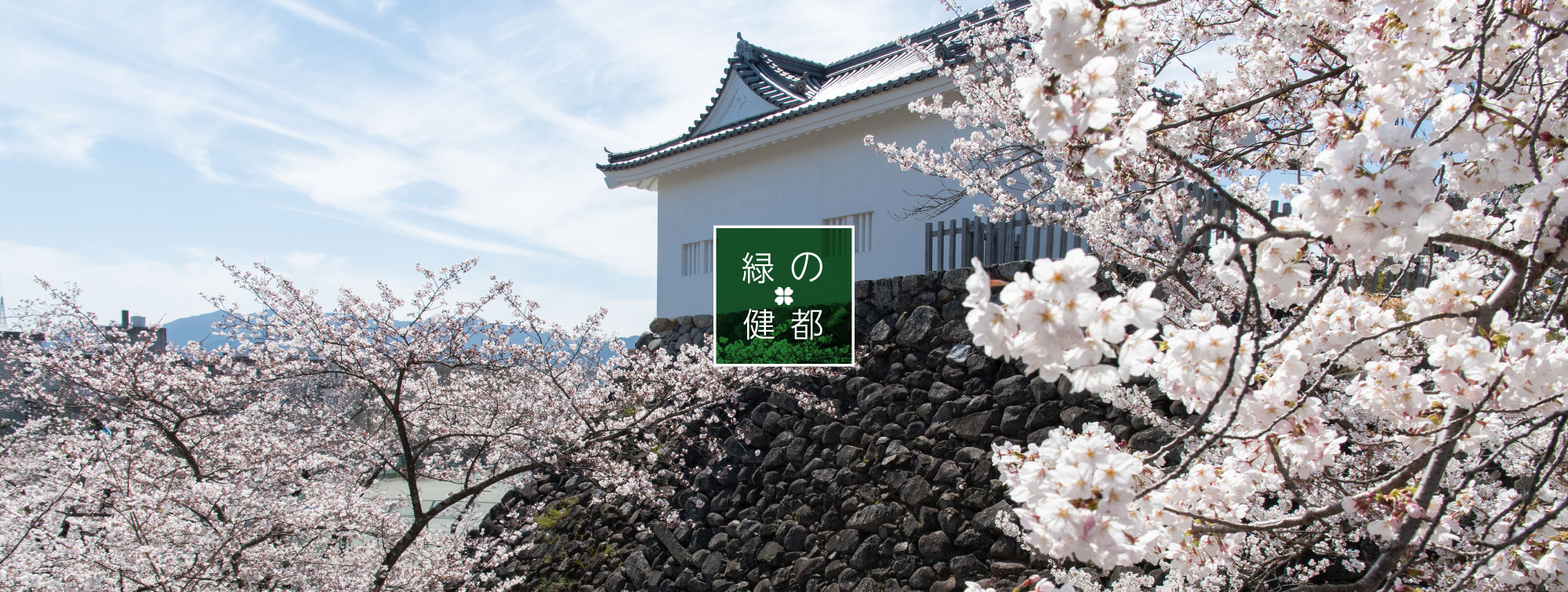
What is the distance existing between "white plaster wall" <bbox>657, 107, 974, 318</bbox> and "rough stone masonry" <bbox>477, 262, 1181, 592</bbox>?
3.20 feet

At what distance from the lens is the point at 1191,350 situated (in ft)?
5.22

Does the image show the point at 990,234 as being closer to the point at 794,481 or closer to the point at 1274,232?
the point at 794,481

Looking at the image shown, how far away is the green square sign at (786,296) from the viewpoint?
23.0 feet

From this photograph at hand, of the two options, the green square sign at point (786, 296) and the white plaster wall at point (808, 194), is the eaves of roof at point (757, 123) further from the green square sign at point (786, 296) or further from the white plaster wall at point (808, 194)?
the green square sign at point (786, 296)

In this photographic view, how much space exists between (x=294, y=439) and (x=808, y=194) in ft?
16.0

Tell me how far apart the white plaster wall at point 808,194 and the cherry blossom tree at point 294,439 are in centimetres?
176

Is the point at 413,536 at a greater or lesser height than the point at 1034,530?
lesser

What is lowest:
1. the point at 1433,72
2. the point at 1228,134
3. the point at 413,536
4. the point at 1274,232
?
the point at 413,536

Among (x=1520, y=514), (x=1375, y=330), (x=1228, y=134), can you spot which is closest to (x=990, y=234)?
(x=1228, y=134)

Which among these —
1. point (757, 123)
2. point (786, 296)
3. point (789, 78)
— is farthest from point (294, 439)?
point (789, 78)

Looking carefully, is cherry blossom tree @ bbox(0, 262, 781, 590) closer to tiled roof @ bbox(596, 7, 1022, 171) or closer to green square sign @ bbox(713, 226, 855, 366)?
green square sign @ bbox(713, 226, 855, 366)

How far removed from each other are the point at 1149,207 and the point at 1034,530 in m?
2.81

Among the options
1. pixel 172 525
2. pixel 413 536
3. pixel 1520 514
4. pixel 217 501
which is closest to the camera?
pixel 1520 514

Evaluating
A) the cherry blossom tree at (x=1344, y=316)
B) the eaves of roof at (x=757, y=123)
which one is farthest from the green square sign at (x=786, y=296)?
the cherry blossom tree at (x=1344, y=316)
